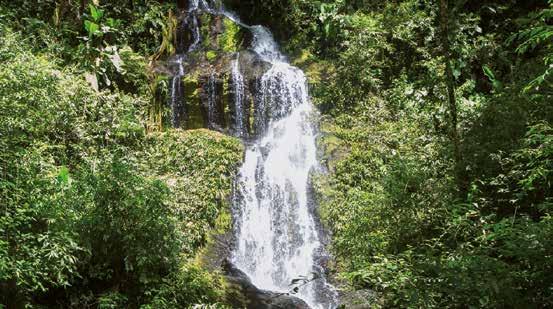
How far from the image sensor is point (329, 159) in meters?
12.0

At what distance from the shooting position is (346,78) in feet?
45.6

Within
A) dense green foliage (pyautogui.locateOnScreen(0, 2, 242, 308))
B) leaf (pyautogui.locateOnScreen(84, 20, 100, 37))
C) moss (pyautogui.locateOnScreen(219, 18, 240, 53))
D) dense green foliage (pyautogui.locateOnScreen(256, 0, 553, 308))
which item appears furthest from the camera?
moss (pyautogui.locateOnScreen(219, 18, 240, 53))

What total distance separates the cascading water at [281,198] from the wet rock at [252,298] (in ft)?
1.65

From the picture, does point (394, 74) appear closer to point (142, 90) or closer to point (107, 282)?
point (142, 90)

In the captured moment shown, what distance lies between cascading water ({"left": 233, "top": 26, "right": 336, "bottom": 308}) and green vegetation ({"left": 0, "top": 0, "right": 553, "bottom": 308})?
526 mm

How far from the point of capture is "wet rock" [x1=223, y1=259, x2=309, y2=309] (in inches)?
316

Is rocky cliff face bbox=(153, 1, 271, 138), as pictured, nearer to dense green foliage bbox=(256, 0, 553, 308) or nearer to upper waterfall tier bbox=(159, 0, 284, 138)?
upper waterfall tier bbox=(159, 0, 284, 138)

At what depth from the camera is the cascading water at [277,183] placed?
33.3 ft

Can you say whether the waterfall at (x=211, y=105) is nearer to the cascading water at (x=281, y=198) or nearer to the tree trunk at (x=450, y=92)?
the cascading water at (x=281, y=198)

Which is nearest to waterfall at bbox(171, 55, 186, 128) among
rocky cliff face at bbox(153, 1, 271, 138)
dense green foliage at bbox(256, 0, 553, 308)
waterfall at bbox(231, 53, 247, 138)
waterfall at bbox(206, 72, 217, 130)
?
rocky cliff face at bbox(153, 1, 271, 138)

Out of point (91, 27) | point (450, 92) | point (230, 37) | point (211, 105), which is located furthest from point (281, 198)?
point (230, 37)

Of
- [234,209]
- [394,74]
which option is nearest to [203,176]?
[234,209]

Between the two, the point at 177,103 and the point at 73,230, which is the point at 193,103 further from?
the point at 73,230

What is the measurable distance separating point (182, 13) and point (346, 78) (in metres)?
7.08
